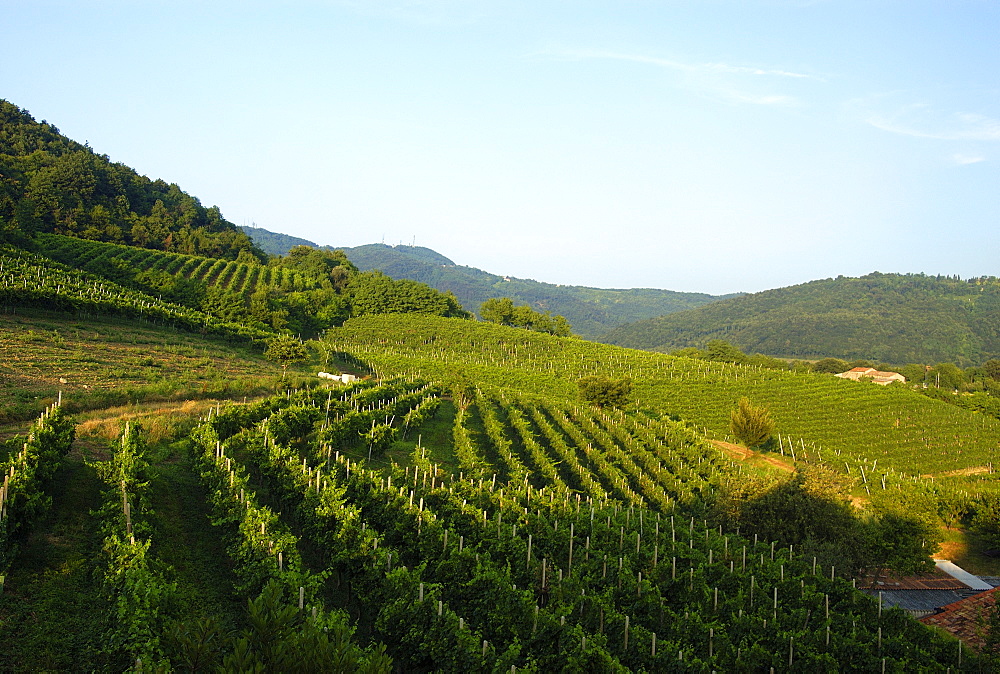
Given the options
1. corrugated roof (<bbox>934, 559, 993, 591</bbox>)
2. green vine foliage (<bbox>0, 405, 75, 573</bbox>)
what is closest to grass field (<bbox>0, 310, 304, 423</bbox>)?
green vine foliage (<bbox>0, 405, 75, 573</bbox>)

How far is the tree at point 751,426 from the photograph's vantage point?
3878cm

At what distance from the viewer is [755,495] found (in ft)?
69.4

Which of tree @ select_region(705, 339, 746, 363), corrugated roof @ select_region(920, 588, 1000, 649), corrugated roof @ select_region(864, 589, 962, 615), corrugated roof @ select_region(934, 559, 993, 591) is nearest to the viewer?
corrugated roof @ select_region(920, 588, 1000, 649)

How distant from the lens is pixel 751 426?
38938 mm

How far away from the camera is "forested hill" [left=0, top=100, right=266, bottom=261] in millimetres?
76938

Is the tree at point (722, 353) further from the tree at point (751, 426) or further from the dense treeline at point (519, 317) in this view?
the tree at point (751, 426)

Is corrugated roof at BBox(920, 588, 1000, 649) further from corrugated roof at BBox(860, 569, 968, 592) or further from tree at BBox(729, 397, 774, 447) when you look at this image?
tree at BBox(729, 397, 774, 447)

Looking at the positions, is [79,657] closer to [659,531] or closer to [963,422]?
[659,531]

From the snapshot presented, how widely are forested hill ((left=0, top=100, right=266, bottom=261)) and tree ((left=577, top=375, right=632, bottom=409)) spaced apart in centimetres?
6062

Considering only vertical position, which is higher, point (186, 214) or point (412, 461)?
point (186, 214)

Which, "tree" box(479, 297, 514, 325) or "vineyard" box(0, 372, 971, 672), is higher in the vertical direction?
"tree" box(479, 297, 514, 325)

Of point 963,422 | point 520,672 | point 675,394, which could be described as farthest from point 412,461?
point 963,422

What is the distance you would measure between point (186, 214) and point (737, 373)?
10378 cm

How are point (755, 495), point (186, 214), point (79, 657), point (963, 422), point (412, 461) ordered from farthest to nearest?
point (186, 214)
point (963, 422)
point (412, 461)
point (755, 495)
point (79, 657)
